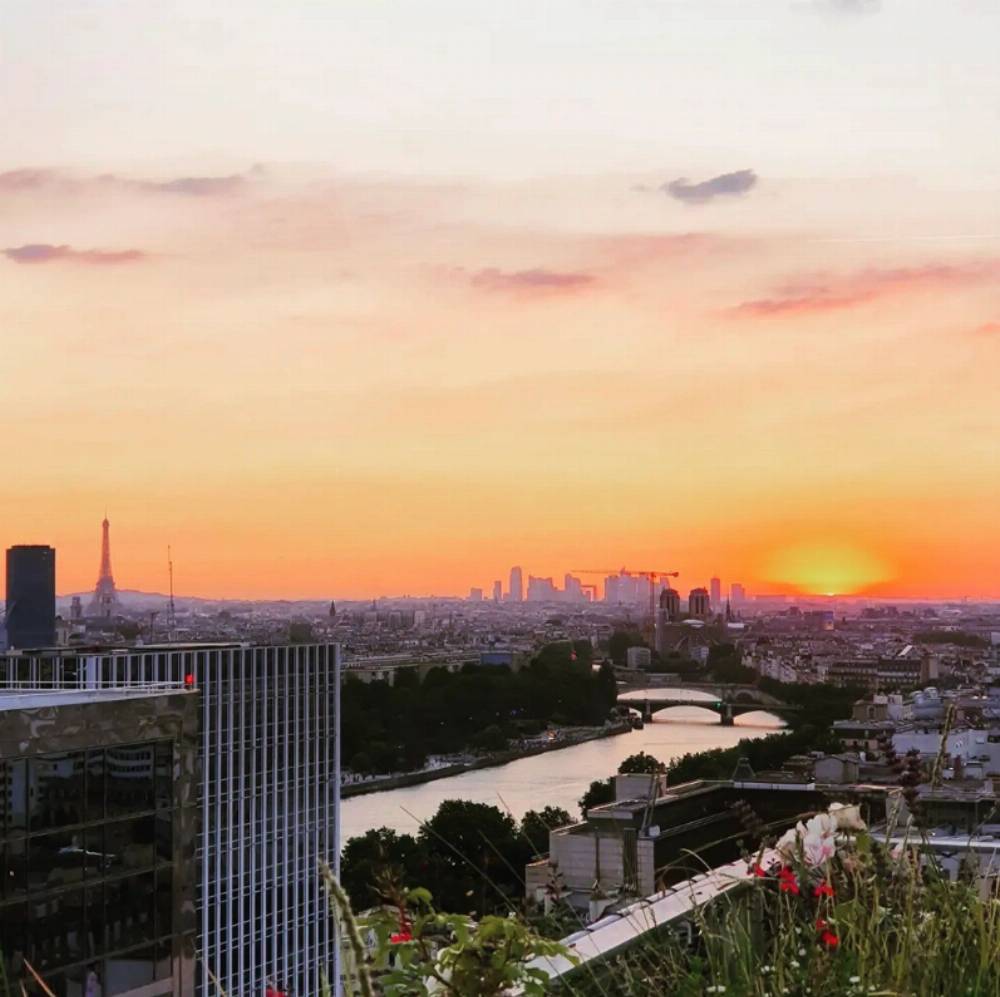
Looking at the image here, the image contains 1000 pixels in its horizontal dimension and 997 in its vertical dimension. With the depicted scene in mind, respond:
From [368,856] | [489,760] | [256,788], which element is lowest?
[489,760]

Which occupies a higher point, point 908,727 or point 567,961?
point 567,961

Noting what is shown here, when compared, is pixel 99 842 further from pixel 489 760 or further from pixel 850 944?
pixel 489 760

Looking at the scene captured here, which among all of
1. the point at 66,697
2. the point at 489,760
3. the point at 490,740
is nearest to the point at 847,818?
the point at 66,697

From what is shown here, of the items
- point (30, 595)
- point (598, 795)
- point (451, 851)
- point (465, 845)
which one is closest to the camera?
point (451, 851)

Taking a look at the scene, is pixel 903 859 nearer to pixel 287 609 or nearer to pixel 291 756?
pixel 291 756

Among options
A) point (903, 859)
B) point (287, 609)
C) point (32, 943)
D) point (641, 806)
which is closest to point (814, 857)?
point (903, 859)
